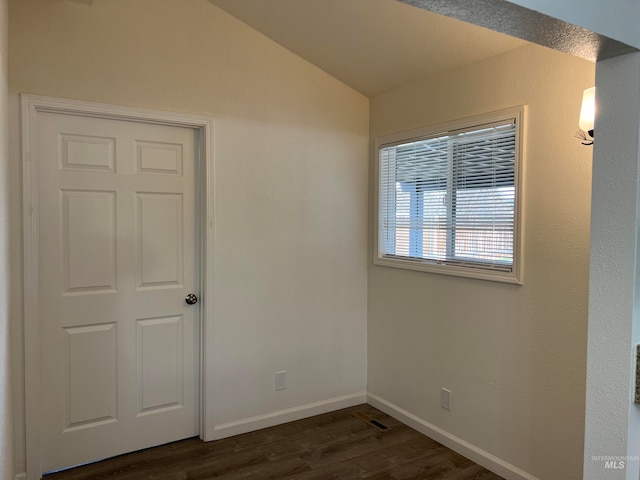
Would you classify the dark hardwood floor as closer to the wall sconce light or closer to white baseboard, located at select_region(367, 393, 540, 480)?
white baseboard, located at select_region(367, 393, 540, 480)

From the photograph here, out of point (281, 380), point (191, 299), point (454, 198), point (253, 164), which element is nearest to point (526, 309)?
point (454, 198)

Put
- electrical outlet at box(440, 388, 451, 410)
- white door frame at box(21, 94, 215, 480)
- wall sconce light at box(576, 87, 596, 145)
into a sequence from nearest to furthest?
wall sconce light at box(576, 87, 596, 145) → white door frame at box(21, 94, 215, 480) → electrical outlet at box(440, 388, 451, 410)

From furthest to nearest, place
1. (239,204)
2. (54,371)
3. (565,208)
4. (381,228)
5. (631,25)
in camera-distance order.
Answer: (381,228) < (239,204) < (54,371) < (565,208) < (631,25)

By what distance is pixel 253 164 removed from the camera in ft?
9.73

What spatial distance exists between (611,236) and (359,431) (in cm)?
211

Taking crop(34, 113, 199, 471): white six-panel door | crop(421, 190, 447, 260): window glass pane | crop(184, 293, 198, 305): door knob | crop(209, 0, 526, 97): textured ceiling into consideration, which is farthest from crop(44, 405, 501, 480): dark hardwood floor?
crop(209, 0, 526, 97): textured ceiling

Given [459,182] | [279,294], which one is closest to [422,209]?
[459,182]

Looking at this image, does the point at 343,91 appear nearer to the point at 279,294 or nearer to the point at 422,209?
the point at 422,209

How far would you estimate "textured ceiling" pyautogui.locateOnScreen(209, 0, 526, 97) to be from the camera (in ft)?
7.89

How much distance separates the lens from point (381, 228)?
336 cm

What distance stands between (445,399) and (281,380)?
1.10 m

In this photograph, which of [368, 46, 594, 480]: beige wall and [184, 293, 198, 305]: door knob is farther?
[184, 293, 198, 305]: door knob

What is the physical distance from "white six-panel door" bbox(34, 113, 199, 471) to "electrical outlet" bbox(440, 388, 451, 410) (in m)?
1.57

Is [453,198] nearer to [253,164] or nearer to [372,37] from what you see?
[372,37]
